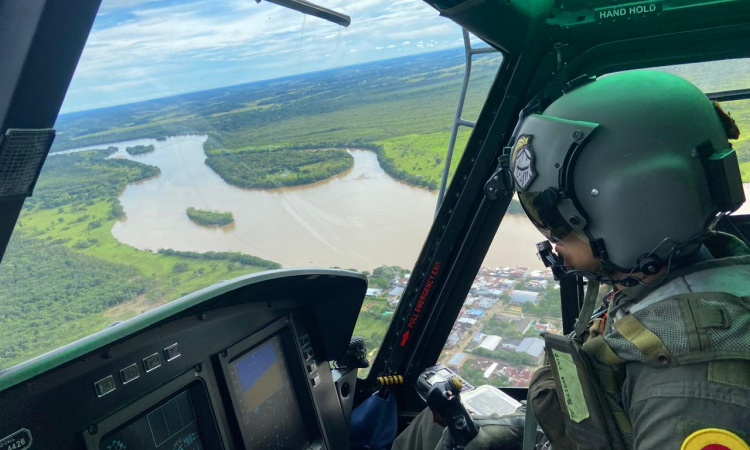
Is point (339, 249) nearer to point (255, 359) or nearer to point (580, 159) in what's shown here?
point (255, 359)

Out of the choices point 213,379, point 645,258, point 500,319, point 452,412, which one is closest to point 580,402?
point 645,258

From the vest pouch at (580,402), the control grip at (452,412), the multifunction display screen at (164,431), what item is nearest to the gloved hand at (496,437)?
the control grip at (452,412)

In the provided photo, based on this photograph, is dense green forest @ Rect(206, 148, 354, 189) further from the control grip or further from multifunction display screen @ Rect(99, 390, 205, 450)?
the control grip

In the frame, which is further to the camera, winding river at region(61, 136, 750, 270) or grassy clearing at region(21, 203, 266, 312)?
Answer: winding river at region(61, 136, 750, 270)

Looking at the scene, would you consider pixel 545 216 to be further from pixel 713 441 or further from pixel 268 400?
pixel 268 400

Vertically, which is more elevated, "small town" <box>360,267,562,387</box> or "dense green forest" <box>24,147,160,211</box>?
"dense green forest" <box>24,147,160,211</box>

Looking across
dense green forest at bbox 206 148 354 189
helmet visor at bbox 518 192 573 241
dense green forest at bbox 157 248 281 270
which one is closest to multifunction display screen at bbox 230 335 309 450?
dense green forest at bbox 157 248 281 270

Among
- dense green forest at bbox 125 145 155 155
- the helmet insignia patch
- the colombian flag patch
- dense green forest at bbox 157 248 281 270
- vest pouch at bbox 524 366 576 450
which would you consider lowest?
vest pouch at bbox 524 366 576 450

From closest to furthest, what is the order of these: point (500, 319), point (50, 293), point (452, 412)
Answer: point (50, 293)
point (452, 412)
point (500, 319)
